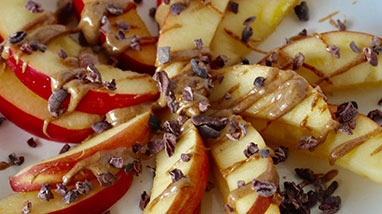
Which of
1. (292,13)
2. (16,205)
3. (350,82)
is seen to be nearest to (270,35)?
(292,13)

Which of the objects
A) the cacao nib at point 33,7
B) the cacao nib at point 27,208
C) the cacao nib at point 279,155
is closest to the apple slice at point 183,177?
the cacao nib at point 279,155

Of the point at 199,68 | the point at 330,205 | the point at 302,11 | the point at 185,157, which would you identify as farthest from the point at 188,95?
the point at 302,11

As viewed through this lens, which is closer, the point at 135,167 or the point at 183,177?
the point at 183,177

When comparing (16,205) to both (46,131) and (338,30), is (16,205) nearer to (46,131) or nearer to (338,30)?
(46,131)

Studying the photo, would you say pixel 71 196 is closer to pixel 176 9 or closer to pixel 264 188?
pixel 264 188

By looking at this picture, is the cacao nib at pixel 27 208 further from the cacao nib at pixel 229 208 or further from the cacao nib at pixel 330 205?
the cacao nib at pixel 330 205

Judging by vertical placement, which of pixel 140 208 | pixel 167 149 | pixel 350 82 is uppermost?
pixel 350 82

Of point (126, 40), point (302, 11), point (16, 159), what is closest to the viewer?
point (16, 159)
